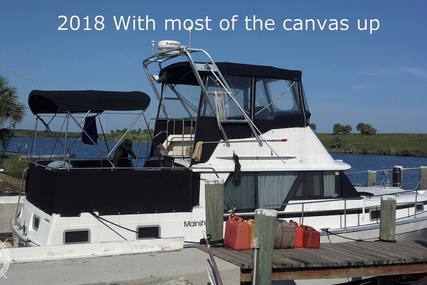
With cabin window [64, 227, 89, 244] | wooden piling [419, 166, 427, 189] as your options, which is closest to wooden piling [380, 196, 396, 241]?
cabin window [64, 227, 89, 244]

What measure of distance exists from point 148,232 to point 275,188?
2.53 metres

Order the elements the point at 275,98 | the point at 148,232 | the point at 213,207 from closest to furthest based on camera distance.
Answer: the point at 213,207 < the point at 148,232 < the point at 275,98

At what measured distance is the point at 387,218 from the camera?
29.6 feet

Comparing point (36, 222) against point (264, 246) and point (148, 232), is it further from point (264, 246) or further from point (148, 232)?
point (264, 246)

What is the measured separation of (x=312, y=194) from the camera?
32.0ft

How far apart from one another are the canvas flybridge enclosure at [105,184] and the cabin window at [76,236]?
0.29 m

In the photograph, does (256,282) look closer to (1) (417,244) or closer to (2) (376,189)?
(1) (417,244)

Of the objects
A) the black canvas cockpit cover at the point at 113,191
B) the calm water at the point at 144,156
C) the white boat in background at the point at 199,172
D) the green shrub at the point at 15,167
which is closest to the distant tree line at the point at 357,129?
the calm water at the point at 144,156

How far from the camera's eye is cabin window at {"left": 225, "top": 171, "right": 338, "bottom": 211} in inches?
362

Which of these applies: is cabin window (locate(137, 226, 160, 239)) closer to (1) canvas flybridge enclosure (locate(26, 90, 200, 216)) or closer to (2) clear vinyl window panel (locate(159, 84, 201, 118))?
(1) canvas flybridge enclosure (locate(26, 90, 200, 216))

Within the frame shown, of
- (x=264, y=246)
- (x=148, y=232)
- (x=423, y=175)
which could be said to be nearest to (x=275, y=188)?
(x=148, y=232)

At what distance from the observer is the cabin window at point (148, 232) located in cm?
836

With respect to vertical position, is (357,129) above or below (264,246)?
above

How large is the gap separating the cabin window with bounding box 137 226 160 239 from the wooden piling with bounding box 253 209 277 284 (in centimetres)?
220
